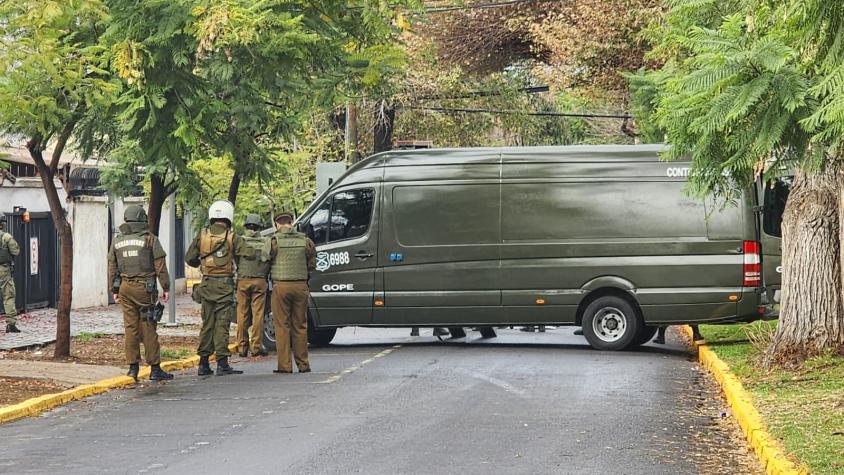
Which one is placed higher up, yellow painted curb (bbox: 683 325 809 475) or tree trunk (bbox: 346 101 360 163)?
tree trunk (bbox: 346 101 360 163)

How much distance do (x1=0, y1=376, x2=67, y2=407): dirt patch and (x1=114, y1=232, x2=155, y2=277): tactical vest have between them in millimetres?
1430

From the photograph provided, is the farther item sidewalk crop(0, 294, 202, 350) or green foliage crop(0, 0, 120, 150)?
sidewalk crop(0, 294, 202, 350)

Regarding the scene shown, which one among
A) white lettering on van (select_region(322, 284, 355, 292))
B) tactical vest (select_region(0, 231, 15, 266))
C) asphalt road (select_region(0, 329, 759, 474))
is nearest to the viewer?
asphalt road (select_region(0, 329, 759, 474))

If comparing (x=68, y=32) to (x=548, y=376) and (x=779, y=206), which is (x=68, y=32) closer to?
(x=548, y=376)

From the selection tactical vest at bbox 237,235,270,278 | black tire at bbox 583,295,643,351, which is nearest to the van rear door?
black tire at bbox 583,295,643,351

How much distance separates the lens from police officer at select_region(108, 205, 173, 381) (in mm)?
14734

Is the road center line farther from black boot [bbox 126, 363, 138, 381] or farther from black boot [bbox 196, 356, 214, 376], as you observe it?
black boot [bbox 126, 363, 138, 381]

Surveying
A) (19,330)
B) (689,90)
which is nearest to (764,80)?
(689,90)

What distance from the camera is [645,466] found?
9.41m

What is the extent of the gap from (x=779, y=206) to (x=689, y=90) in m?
11.2

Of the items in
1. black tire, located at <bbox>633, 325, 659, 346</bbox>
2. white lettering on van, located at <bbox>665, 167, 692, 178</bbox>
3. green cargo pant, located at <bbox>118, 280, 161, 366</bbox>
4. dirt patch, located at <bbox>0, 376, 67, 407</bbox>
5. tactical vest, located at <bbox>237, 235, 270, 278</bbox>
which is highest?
white lettering on van, located at <bbox>665, 167, 692, 178</bbox>

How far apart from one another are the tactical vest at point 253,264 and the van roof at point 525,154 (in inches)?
88.3

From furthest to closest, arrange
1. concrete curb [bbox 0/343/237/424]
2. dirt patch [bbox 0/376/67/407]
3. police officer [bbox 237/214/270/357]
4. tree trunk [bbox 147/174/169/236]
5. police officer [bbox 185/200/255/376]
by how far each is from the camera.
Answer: tree trunk [bbox 147/174/169/236], police officer [bbox 237/214/270/357], police officer [bbox 185/200/255/376], dirt patch [bbox 0/376/67/407], concrete curb [bbox 0/343/237/424]

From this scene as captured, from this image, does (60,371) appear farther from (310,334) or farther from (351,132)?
(351,132)
